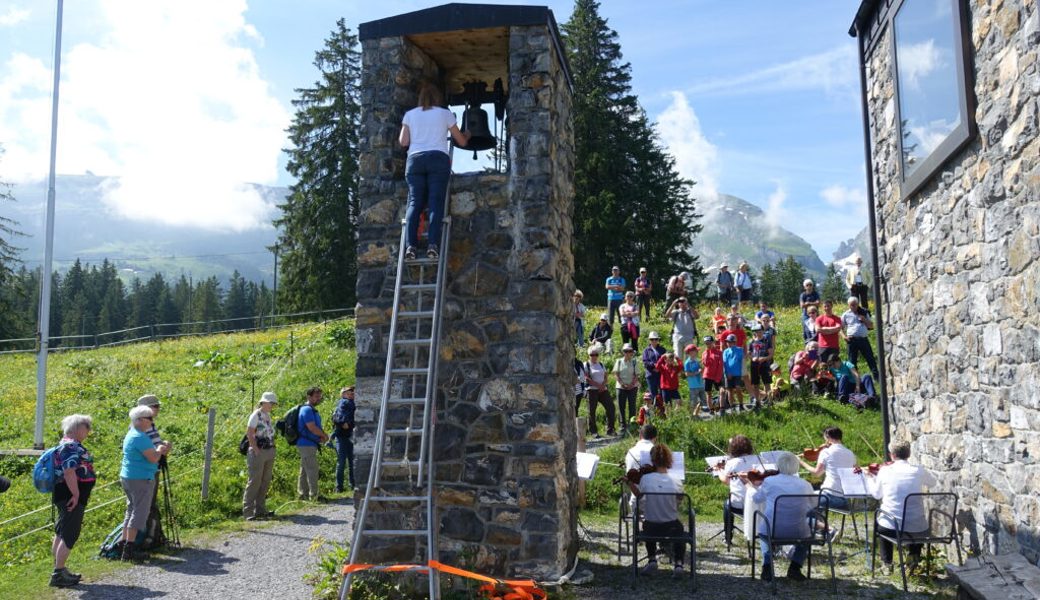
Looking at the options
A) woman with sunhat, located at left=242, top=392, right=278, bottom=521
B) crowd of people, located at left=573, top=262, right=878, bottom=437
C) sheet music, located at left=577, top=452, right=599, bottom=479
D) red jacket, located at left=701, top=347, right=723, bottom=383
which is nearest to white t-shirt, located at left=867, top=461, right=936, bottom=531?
sheet music, located at left=577, top=452, right=599, bottom=479

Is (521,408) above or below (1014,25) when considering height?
below

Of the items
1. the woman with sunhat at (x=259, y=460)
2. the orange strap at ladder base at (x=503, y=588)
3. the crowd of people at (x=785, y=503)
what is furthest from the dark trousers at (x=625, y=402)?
the orange strap at ladder base at (x=503, y=588)

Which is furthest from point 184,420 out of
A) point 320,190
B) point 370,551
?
point 320,190

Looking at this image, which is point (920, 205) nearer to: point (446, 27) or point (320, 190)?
point (446, 27)

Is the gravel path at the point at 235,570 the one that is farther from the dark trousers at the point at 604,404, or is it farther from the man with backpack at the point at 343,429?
the dark trousers at the point at 604,404

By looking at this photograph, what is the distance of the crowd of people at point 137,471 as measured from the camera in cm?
754

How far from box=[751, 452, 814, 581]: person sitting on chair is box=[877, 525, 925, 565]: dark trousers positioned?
733 millimetres

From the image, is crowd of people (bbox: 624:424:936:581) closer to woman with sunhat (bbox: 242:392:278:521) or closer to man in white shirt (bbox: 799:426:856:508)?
man in white shirt (bbox: 799:426:856:508)

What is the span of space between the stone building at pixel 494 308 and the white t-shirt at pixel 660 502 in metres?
0.73

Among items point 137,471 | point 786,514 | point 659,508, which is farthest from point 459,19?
point 137,471

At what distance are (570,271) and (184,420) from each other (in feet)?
38.6

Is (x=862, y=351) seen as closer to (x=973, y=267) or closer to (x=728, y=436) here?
(x=728, y=436)

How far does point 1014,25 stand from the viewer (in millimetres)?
6160

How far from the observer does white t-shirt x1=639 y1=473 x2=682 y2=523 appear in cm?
753
